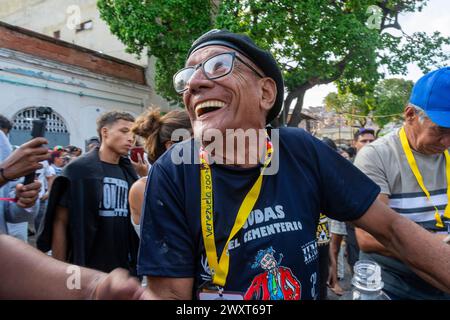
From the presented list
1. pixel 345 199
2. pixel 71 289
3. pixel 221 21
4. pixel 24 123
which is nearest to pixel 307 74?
pixel 221 21

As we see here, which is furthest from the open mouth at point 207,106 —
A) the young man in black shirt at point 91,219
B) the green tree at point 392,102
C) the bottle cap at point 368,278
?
the green tree at point 392,102

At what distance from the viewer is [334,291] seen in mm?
4637

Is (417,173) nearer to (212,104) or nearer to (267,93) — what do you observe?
(267,93)

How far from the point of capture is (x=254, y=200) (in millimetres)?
1327

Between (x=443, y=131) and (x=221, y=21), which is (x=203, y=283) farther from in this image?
(x=221, y=21)

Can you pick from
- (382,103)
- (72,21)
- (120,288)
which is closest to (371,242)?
(120,288)

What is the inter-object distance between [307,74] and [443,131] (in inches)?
401

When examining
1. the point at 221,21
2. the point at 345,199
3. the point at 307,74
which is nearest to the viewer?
the point at 345,199

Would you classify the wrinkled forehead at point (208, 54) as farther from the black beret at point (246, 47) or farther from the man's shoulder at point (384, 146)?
the man's shoulder at point (384, 146)

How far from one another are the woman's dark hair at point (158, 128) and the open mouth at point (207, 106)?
1.23 metres

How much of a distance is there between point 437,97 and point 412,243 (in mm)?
942

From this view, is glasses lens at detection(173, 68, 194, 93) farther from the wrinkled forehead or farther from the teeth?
the teeth

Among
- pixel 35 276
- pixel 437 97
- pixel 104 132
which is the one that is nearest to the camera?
pixel 35 276
